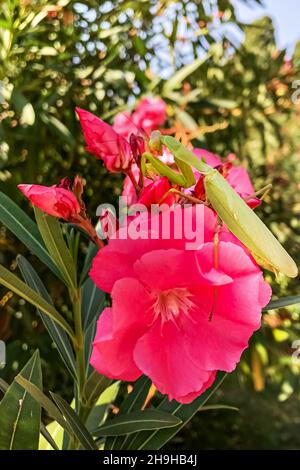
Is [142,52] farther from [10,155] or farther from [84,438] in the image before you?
[84,438]

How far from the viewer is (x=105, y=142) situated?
1.60ft

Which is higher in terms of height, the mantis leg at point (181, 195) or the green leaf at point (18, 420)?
the mantis leg at point (181, 195)

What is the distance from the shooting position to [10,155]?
1110mm

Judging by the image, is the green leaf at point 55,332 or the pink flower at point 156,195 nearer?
the pink flower at point 156,195

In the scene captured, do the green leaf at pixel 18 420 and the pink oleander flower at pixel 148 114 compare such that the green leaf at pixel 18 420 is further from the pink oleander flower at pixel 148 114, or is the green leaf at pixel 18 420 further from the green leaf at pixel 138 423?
the pink oleander flower at pixel 148 114

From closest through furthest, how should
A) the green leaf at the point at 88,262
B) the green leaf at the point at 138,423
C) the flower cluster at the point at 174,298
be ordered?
the flower cluster at the point at 174,298
the green leaf at the point at 138,423
the green leaf at the point at 88,262

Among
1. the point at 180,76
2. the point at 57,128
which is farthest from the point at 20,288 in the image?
the point at 180,76

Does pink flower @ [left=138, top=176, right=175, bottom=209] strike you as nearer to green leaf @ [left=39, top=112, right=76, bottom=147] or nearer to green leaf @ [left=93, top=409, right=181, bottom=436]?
green leaf @ [left=93, top=409, right=181, bottom=436]

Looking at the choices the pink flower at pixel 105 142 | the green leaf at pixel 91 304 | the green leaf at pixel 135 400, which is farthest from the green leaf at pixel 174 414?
the pink flower at pixel 105 142

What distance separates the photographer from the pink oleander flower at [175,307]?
15.8 inches

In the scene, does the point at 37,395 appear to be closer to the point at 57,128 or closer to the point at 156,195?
the point at 156,195

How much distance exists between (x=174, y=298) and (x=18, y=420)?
0.15 meters

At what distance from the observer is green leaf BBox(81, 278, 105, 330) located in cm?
64
